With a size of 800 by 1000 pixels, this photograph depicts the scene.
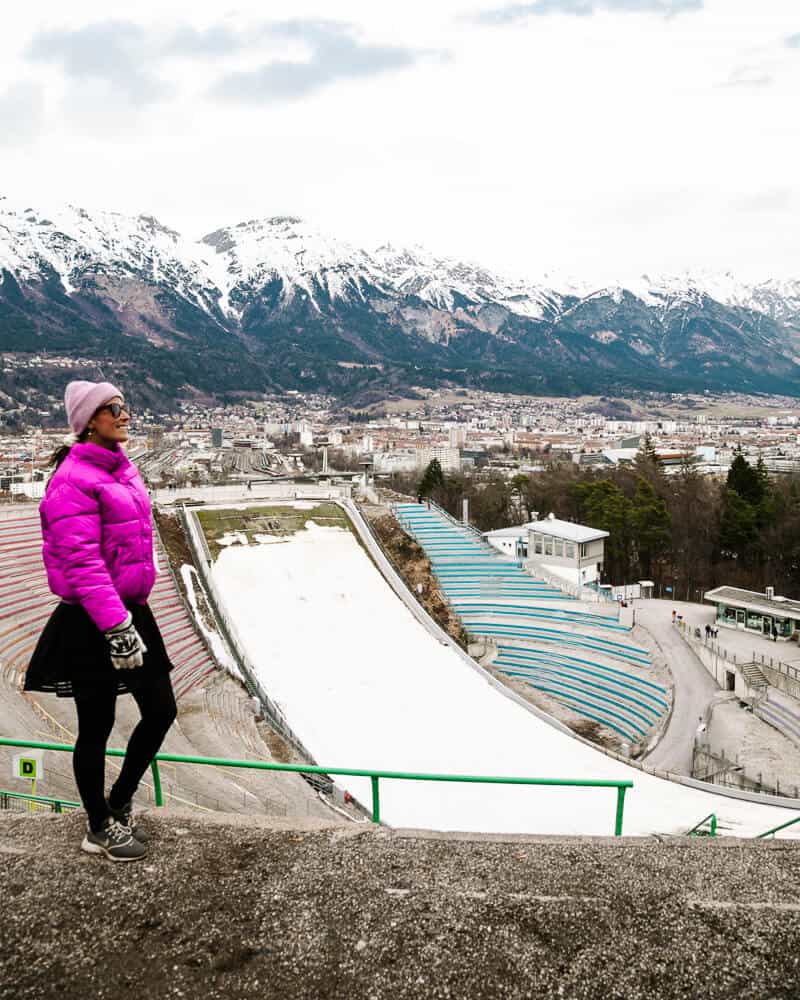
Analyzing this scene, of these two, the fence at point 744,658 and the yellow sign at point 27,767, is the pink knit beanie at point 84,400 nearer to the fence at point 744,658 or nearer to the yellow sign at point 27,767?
the yellow sign at point 27,767

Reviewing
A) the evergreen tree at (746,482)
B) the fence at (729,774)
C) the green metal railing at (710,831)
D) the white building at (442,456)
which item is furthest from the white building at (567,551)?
the white building at (442,456)

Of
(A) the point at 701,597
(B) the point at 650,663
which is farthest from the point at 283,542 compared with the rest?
(A) the point at 701,597

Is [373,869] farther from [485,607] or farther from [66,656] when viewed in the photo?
[485,607]

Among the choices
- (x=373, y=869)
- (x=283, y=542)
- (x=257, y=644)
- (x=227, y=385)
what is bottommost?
(x=257, y=644)

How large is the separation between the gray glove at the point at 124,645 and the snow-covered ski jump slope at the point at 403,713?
6.84 m

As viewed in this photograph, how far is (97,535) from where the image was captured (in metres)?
2.63

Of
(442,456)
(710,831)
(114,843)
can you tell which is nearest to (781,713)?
(710,831)

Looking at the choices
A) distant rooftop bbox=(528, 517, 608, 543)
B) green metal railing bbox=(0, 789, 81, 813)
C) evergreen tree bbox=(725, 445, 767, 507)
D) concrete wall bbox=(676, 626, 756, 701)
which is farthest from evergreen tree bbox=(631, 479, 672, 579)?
green metal railing bbox=(0, 789, 81, 813)

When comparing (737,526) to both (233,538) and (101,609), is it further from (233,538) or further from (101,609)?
(101,609)

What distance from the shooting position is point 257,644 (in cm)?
1697

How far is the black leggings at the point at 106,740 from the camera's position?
2.71 metres

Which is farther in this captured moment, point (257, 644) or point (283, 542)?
point (283, 542)

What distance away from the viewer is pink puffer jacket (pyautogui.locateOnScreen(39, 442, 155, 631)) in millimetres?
2568

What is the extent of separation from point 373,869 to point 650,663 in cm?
1838
